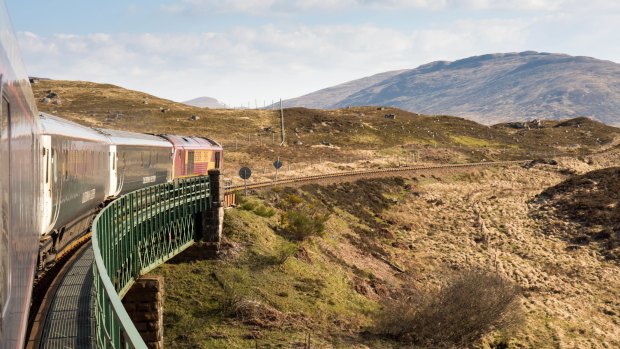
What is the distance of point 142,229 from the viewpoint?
878 inches

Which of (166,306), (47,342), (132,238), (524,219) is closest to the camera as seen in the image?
(47,342)

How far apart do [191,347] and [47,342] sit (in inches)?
586

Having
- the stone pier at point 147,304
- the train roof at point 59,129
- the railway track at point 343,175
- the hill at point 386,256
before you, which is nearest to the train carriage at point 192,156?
the railway track at point 343,175

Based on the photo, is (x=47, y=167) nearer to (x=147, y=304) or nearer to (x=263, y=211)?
(x=147, y=304)

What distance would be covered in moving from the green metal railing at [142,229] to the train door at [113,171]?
9.84 feet

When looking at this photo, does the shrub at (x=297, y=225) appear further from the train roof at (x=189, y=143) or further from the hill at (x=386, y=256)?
the train roof at (x=189, y=143)

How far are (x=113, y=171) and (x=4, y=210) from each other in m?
25.2

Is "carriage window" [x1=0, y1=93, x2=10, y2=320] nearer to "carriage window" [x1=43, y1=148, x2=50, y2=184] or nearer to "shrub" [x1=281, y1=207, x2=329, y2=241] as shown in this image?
"carriage window" [x1=43, y1=148, x2=50, y2=184]

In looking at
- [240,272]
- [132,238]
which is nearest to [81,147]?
[132,238]

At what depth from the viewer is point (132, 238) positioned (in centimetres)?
2083

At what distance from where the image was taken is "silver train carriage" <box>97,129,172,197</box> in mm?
29875

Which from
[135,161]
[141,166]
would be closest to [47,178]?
[135,161]

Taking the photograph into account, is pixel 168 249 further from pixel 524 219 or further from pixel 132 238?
pixel 524 219

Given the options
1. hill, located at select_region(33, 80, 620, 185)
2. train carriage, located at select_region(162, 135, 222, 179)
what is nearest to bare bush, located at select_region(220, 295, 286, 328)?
train carriage, located at select_region(162, 135, 222, 179)
